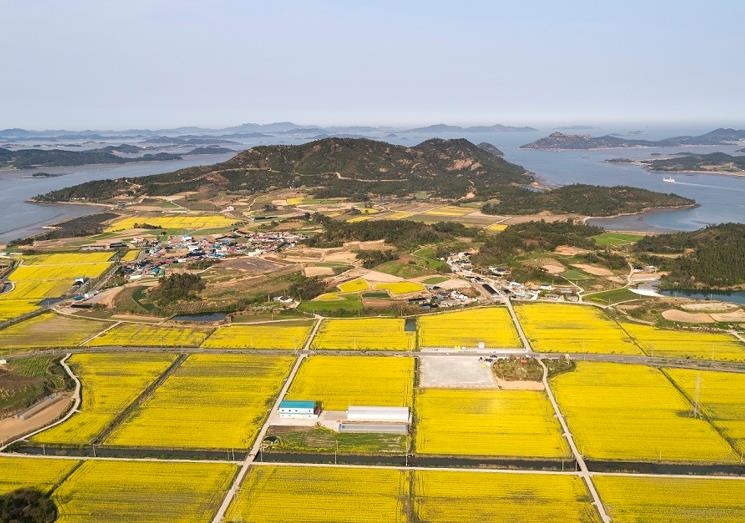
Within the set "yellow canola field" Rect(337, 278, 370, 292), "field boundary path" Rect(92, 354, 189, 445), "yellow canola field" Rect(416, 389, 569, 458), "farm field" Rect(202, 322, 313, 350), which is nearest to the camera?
"yellow canola field" Rect(416, 389, 569, 458)

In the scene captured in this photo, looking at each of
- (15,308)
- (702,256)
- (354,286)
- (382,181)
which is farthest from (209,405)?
(382,181)

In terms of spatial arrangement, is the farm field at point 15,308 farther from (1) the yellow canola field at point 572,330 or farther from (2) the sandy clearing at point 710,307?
(2) the sandy clearing at point 710,307

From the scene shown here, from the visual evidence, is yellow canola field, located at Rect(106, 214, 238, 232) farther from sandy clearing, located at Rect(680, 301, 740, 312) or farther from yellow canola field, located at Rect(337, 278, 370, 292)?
sandy clearing, located at Rect(680, 301, 740, 312)

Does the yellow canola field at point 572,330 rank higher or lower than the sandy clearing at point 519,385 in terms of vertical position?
higher

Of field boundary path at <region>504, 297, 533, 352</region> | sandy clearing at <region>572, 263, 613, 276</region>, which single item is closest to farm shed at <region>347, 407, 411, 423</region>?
field boundary path at <region>504, 297, 533, 352</region>

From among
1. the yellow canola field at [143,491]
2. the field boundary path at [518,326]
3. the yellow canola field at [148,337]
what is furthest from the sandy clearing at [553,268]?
the yellow canola field at [143,491]

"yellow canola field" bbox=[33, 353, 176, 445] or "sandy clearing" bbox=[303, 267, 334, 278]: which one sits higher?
"sandy clearing" bbox=[303, 267, 334, 278]

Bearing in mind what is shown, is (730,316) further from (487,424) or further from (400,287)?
(487,424)
